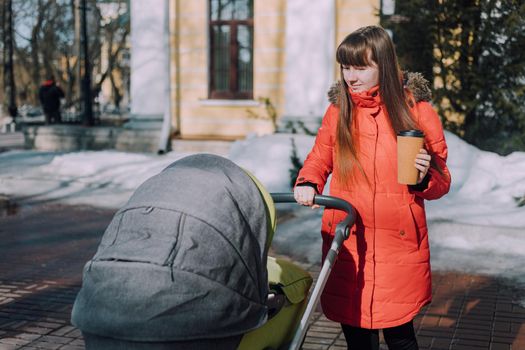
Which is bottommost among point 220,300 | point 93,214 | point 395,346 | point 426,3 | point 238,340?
point 93,214

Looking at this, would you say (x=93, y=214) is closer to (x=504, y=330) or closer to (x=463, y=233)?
(x=463, y=233)

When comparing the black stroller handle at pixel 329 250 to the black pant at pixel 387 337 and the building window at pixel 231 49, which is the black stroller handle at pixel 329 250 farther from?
the building window at pixel 231 49

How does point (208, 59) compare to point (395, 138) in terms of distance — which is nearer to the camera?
point (395, 138)

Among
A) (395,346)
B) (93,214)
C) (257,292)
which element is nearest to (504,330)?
(395,346)

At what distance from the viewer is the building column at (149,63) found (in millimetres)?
16219

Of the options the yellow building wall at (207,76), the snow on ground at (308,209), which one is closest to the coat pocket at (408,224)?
the snow on ground at (308,209)

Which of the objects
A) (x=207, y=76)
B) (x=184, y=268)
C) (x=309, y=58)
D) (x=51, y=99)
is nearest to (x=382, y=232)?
(x=184, y=268)

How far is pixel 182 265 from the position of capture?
101 inches

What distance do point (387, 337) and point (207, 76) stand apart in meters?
13.3

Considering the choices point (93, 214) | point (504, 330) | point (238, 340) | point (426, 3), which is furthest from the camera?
point (426, 3)

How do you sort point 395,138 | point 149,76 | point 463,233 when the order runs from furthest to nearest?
point 149,76
point 463,233
point 395,138

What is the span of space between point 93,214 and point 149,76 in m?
6.90

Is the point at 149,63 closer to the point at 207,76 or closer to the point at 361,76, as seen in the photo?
the point at 207,76

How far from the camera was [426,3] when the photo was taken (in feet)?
37.2
